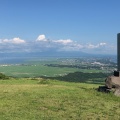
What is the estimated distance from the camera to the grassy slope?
14.4m

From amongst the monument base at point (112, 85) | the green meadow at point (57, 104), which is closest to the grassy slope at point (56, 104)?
the green meadow at point (57, 104)

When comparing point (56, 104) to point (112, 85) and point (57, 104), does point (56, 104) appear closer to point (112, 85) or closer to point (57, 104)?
point (57, 104)

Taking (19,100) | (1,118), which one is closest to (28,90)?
(19,100)

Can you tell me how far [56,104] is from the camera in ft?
55.2

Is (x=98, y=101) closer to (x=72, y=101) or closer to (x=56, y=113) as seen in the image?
(x=72, y=101)

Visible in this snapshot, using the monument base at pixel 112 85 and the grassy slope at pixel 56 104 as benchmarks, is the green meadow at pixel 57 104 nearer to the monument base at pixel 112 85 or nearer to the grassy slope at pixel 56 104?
the grassy slope at pixel 56 104

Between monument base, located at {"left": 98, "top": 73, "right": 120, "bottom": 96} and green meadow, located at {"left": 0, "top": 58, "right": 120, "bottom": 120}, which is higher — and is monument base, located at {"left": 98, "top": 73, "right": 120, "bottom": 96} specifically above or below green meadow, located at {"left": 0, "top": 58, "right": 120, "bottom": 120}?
above

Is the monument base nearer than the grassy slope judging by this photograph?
No

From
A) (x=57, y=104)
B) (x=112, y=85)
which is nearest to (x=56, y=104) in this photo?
(x=57, y=104)

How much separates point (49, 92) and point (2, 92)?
3417mm

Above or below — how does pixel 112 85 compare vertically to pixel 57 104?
above

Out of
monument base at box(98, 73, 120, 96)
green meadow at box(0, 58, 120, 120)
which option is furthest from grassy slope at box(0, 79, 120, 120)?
monument base at box(98, 73, 120, 96)

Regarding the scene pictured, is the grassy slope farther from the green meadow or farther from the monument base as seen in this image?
the monument base

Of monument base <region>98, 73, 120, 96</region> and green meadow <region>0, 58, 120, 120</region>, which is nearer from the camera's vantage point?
green meadow <region>0, 58, 120, 120</region>
